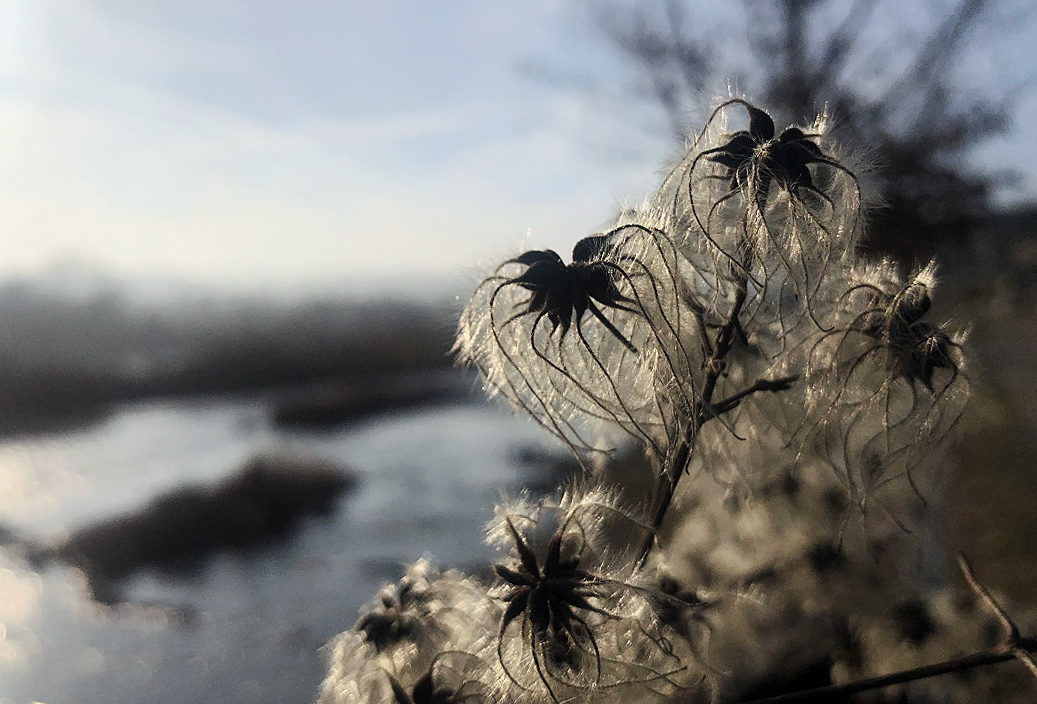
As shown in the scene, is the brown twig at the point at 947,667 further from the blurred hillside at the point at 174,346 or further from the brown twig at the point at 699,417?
the blurred hillside at the point at 174,346

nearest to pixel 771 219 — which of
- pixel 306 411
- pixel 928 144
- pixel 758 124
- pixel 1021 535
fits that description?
pixel 758 124

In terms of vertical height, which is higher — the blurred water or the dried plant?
the blurred water

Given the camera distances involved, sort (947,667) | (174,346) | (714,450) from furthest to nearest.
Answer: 1. (174,346)
2. (714,450)
3. (947,667)

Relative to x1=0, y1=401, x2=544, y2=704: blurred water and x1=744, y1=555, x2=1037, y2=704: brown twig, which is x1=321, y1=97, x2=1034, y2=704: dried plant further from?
x1=0, y1=401, x2=544, y2=704: blurred water

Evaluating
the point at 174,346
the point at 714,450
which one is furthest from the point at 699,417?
the point at 174,346

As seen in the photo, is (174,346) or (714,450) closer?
(714,450)

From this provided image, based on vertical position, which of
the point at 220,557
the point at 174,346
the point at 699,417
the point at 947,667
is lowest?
the point at 947,667

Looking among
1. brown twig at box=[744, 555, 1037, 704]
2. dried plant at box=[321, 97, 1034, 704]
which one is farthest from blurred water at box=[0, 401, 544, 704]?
brown twig at box=[744, 555, 1037, 704]

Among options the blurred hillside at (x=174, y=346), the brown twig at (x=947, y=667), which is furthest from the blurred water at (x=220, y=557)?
the brown twig at (x=947, y=667)

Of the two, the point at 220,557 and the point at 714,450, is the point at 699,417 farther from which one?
the point at 220,557
